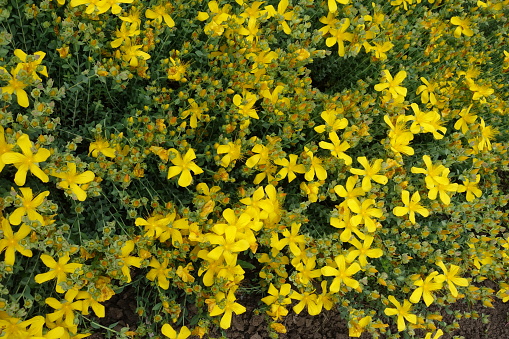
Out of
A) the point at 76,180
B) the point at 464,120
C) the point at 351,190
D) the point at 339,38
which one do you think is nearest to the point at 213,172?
the point at 76,180

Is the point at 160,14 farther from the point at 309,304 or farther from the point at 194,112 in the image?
the point at 309,304

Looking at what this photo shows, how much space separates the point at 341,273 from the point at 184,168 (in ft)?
3.34

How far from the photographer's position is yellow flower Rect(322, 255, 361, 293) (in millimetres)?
2455

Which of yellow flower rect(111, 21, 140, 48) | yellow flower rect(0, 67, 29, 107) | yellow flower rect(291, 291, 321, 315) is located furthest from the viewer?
yellow flower rect(291, 291, 321, 315)

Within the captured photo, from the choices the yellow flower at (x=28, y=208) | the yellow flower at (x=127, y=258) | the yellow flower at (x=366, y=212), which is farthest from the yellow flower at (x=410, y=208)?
the yellow flower at (x=28, y=208)

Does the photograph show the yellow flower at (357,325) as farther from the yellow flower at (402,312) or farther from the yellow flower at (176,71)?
the yellow flower at (176,71)

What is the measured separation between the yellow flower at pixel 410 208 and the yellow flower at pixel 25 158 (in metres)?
1.82

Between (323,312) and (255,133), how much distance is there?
Answer: 1242mm

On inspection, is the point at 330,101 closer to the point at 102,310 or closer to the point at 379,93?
the point at 379,93

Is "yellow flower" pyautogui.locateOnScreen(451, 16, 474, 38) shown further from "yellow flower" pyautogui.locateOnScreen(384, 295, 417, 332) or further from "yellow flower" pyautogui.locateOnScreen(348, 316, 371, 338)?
"yellow flower" pyautogui.locateOnScreen(348, 316, 371, 338)

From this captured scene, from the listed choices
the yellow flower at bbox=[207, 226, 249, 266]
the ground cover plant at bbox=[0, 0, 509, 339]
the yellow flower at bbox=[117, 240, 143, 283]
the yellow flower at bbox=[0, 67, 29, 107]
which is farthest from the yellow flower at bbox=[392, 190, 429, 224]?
the yellow flower at bbox=[0, 67, 29, 107]

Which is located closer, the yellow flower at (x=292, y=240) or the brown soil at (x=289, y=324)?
the yellow flower at (x=292, y=240)

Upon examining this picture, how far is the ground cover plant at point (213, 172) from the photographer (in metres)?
2.15

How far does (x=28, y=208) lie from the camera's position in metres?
2.04
